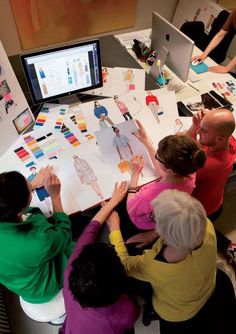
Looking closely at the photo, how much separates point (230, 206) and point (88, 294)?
1720 millimetres

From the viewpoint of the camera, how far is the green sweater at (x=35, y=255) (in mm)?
1107

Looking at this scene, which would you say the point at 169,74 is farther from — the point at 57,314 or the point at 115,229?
the point at 57,314

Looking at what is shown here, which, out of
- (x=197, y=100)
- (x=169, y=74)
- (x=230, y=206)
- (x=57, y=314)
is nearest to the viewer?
(x=57, y=314)

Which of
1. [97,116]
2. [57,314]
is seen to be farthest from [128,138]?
[57,314]

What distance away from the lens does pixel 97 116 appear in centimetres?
183

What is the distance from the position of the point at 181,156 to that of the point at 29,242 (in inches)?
29.0

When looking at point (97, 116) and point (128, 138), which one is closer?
point (128, 138)

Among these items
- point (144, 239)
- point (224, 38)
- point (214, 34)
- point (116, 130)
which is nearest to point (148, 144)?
point (116, 130)

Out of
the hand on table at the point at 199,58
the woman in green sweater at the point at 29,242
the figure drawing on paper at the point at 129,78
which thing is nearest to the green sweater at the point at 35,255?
the woman in green sweater at the point at 29,242

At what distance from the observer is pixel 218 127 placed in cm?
144

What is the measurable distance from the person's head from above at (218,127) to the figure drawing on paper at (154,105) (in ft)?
1.36

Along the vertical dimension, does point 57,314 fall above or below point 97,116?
below

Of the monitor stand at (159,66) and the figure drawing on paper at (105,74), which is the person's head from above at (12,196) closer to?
the figure drawing on paper at (105,74)

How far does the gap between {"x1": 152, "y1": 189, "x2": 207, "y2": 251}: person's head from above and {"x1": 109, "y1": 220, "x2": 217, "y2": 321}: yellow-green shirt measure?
9 cm
